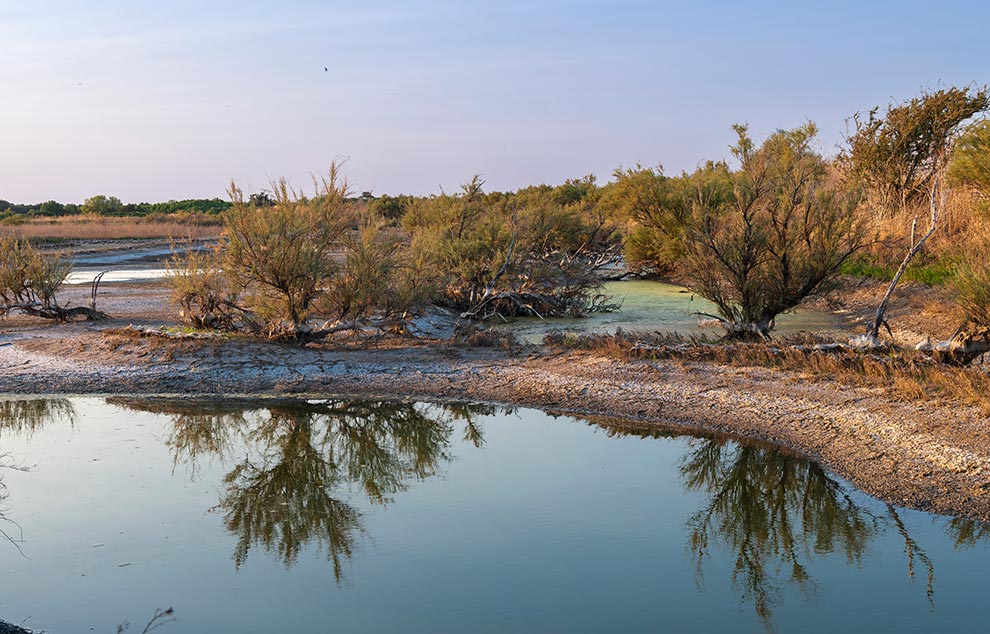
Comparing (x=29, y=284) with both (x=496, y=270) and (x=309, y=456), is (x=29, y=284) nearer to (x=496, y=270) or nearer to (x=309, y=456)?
(x=496, y=270)

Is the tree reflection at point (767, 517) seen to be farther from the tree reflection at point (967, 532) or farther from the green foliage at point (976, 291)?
the green foliage at point (976, 291)

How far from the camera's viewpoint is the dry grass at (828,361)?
9.79 metres

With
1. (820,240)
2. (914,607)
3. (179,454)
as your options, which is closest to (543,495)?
(914,607)

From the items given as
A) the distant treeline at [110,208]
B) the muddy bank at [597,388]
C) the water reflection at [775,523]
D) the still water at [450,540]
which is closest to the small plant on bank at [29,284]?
the muddy bank at [597,388]

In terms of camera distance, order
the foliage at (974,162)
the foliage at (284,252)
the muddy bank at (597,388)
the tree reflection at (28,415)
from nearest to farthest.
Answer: the muddy bank at (597,388)
the tree reflection at (28,415)
the foliage at (284,252)
the foliage at (974,162)

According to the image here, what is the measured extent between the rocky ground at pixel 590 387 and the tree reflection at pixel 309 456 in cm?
60

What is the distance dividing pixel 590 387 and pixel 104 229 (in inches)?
1637

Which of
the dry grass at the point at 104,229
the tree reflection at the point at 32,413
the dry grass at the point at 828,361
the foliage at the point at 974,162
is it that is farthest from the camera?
the dry grass at the point at 104,229

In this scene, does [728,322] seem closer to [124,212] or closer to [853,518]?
[853,518]

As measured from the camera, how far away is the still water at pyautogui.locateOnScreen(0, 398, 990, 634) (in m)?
6.04

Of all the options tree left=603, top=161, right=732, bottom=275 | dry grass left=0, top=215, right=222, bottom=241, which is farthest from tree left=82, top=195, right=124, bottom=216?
tree left=603, top=161, right=732, bottom=275

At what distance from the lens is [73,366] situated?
13156 millimetres

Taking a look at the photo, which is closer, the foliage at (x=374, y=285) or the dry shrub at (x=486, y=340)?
the dry shrub at (x=486, y=340)

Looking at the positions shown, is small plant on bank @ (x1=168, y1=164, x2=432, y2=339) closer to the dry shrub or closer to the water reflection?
the dry shrub
